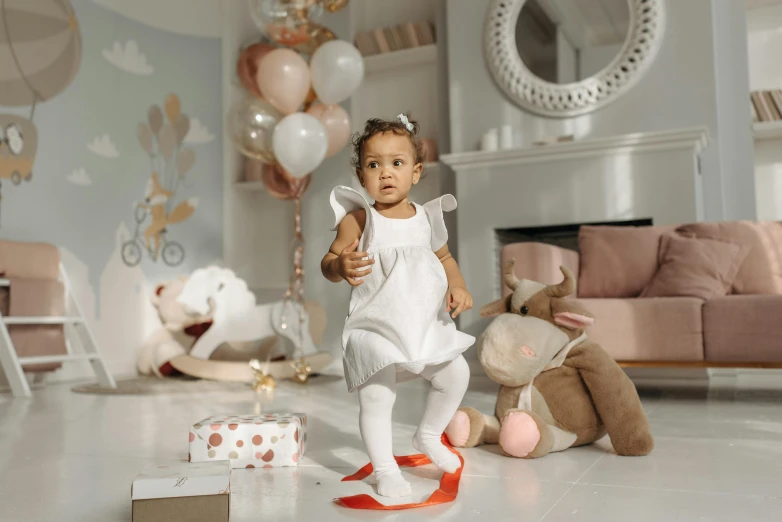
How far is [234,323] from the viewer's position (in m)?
3.75

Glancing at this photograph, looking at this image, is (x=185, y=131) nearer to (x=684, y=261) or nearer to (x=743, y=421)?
(x=684, y=261)

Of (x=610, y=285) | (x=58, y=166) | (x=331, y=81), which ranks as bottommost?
(x=610, y=285)

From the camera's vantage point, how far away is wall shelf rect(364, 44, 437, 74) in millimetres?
4359

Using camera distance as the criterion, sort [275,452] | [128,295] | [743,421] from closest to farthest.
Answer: [275,452]
[743,421]
[128,295]

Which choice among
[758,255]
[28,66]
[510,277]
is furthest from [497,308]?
[28,66]

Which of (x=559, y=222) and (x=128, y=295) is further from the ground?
(x=559, y=222)

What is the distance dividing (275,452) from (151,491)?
0.49m

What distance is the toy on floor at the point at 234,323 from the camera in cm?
343

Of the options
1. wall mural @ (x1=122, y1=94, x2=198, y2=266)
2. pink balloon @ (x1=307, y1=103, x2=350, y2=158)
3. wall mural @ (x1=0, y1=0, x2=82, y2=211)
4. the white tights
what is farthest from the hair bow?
wall mural @ (x1=122, y1=94, x2=198, y2=266)

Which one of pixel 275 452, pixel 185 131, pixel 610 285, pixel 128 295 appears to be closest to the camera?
pixel 275 452

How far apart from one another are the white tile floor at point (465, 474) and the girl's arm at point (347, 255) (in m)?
0.39

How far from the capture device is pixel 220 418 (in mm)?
1583

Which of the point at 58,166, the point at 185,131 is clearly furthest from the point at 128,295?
the point at 185,131

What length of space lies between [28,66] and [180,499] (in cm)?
330
